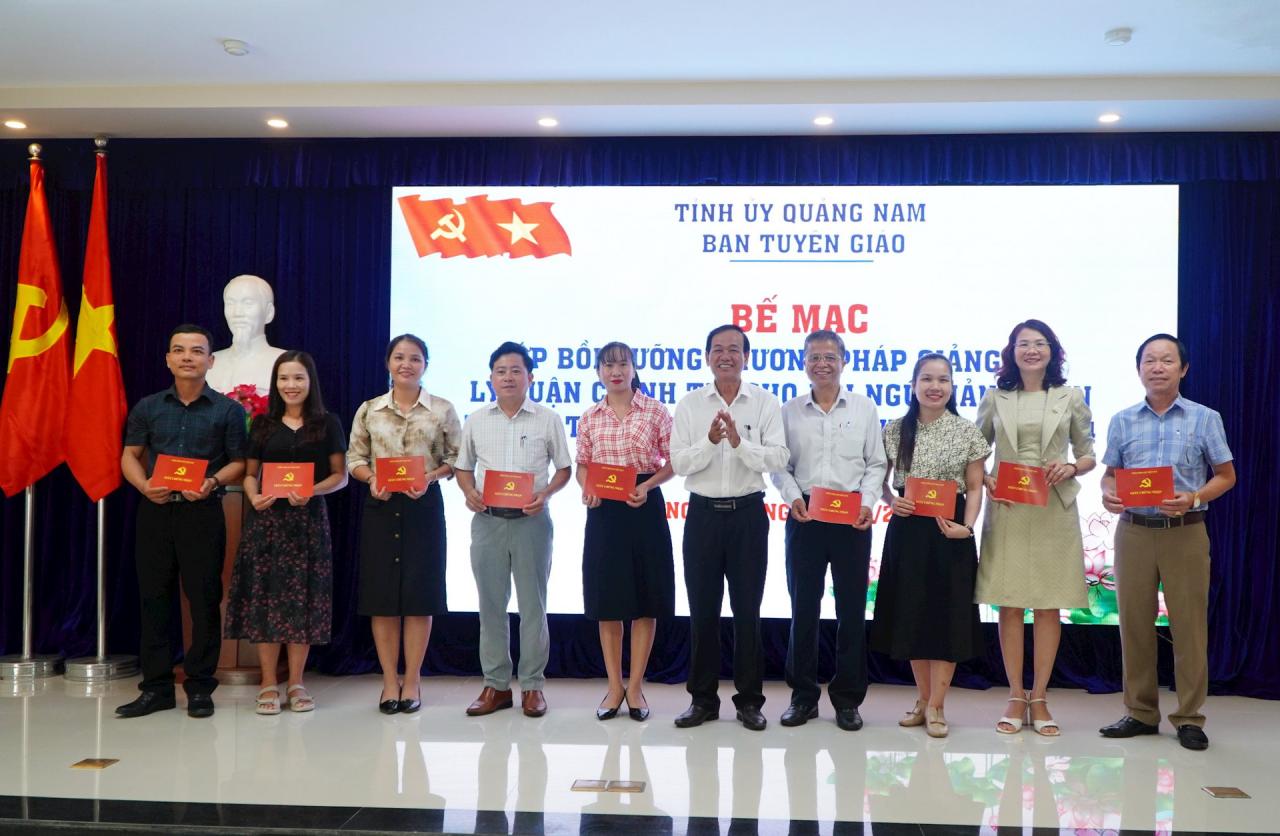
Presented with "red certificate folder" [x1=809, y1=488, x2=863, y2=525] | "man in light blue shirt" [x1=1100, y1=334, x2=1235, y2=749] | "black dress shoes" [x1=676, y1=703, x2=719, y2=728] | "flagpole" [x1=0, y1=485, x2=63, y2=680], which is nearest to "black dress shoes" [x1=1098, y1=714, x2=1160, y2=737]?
"man in light blue shirt" [x1=1100, y1=334, x2=1235, y2=749]

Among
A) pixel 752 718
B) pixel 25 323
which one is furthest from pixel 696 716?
pixel 25 323

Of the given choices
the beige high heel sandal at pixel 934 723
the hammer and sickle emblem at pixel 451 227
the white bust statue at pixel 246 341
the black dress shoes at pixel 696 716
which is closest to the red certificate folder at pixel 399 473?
the white bust statue at pixel 246 341

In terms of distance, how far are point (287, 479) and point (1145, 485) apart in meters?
3.43

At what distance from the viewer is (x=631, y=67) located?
190 inches

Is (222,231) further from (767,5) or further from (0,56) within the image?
(767,5)

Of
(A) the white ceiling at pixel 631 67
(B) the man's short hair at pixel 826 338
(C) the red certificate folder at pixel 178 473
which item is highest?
(A) the white ceiling at pixel 631 67

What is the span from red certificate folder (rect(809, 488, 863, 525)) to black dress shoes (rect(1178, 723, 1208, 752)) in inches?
60.0

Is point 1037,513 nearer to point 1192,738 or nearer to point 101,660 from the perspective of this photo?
point 1192,738

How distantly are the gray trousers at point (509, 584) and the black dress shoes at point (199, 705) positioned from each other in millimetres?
1163

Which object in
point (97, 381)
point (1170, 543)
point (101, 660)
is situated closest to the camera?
point (1170, 543)

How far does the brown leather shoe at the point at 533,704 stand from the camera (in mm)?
4449

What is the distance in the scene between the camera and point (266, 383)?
16.7 feet

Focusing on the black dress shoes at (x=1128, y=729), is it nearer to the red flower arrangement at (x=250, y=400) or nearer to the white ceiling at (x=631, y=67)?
the white ceiling at (x=631, y=67)

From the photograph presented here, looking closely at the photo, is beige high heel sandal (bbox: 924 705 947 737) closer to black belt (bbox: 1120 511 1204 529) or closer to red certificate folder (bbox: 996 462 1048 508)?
red certificate folder (bbox: 996 462 1048 508)
